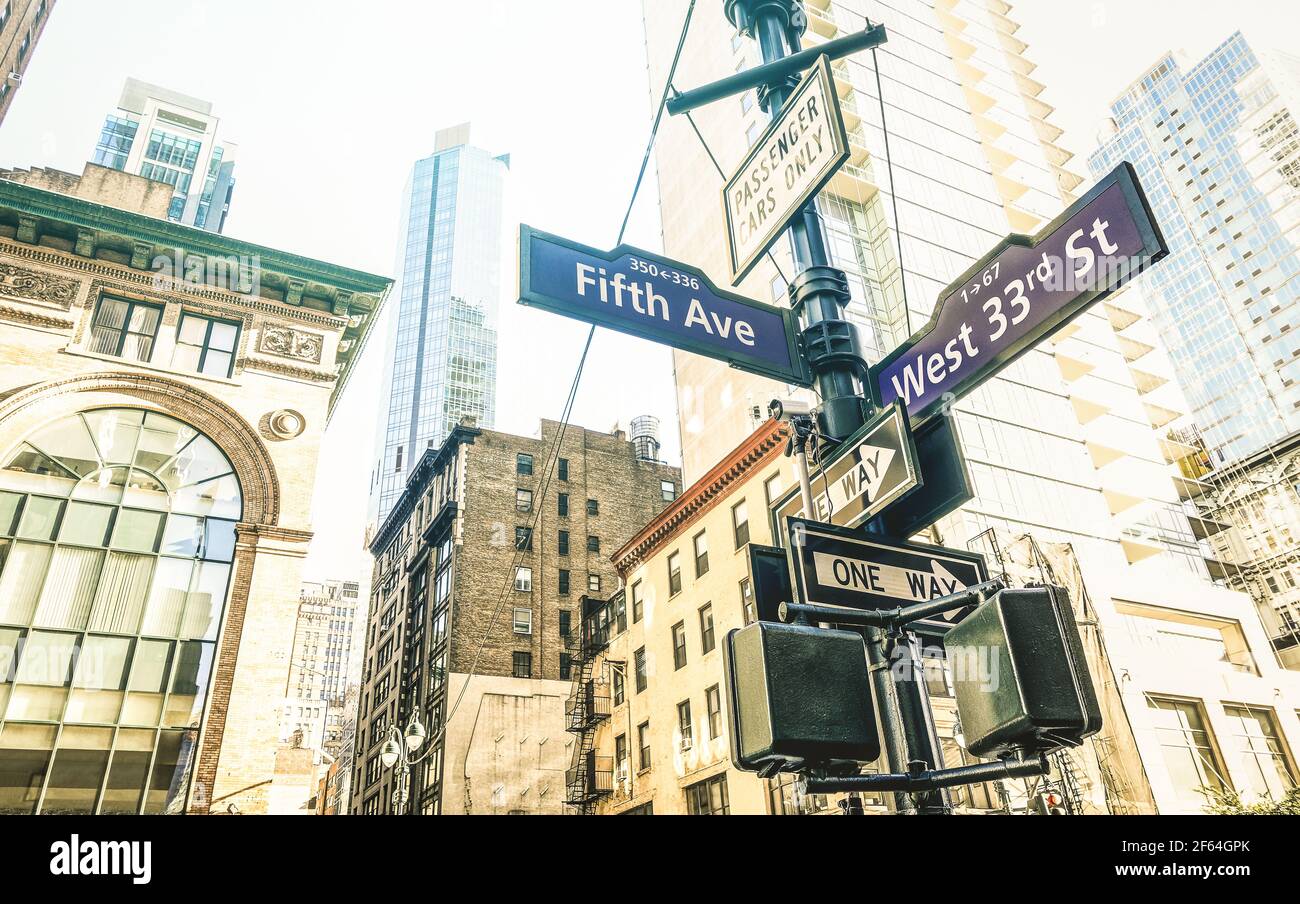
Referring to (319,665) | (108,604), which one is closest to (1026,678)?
(108,604)

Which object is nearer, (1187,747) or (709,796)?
(1187,747)

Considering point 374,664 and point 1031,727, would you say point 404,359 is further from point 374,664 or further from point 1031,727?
point 1031,727

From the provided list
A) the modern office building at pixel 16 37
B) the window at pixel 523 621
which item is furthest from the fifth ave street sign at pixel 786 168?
the modern office building at pixel 16 37

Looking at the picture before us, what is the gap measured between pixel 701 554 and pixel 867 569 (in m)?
31.8

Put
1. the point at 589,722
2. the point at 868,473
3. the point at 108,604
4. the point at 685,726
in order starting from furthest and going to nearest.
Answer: the point at 589,722, the point at 685,726, the point at 108,604, the point at 868,473

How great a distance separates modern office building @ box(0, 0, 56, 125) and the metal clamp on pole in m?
59.6

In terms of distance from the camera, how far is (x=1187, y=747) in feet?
97.3

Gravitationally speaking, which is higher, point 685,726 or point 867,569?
point 685,726

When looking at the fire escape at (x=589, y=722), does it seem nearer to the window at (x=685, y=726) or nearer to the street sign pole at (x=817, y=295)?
the window at (x=685, y=726)

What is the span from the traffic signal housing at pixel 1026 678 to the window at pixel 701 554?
32151 millimetres

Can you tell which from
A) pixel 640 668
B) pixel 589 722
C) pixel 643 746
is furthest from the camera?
pixel 589 722

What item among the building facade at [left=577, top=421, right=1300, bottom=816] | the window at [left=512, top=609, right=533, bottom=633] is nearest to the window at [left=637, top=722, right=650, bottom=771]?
the building facade at [left=577, top=421, right=1300, bottom=816]

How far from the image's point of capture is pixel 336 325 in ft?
85.0

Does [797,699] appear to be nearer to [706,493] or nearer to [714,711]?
[714,711]
